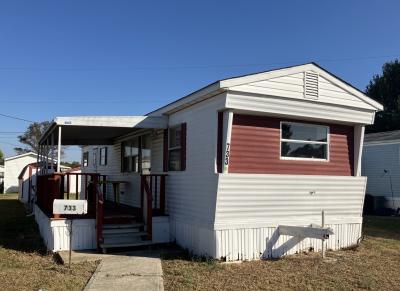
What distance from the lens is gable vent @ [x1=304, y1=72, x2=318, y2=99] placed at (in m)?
9.71

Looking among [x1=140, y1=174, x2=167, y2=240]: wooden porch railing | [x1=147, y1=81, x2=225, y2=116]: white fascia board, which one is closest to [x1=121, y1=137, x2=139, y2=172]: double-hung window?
[x1=140, y1=174, x2=167, y2=240]: wooden porch railing

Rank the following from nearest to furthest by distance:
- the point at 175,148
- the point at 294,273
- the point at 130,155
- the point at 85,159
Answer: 1. the point at 294,273
2. the point at 175,148
3. the point at 130,155
4. the point at 85,159

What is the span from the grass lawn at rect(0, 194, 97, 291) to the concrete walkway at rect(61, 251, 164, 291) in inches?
8.6

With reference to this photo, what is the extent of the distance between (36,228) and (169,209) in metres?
5.06

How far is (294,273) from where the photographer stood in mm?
8031

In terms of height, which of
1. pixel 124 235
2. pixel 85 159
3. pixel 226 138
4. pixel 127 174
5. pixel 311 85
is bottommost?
pixel 124 235

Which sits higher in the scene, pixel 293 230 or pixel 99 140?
pixel 99 140

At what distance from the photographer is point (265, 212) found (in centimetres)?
935

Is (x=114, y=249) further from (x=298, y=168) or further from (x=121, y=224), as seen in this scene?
(x=298, y=168)

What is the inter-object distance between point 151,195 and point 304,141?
356 centimetres

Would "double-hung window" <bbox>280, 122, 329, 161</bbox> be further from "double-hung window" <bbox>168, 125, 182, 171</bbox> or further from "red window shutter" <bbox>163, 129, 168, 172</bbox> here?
"red window shutter" <bbox>163, 129, 168, 172</bbox>

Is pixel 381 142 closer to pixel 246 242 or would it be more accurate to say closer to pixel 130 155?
pixel 130 155

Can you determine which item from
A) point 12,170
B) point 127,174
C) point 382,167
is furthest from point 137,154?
point 12,170

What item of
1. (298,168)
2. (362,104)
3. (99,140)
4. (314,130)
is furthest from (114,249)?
(99,140)
